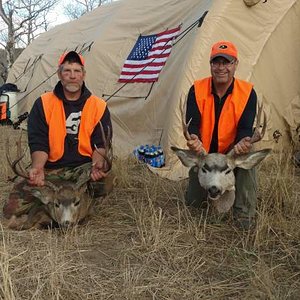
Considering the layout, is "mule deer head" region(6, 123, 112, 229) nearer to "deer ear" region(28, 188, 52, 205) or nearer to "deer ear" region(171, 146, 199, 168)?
"deer ear" region(28, 188, 52, 205)

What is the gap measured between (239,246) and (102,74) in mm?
5721

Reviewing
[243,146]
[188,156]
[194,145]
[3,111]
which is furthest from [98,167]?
[3,111]

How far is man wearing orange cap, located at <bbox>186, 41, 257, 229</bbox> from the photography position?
14.8 ft

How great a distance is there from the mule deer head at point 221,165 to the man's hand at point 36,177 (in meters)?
1.25

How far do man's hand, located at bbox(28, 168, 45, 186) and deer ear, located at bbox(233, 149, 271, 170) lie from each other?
173 centimetres

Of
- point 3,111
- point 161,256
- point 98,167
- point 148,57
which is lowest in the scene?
point 161,256

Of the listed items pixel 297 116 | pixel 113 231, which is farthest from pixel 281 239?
pixel 297 116

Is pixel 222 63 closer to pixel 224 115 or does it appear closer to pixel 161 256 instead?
pixel 224 115

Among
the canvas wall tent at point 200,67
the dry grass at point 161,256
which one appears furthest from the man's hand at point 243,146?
the canvas wall tent at point 200,67

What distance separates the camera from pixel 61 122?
5.01 m

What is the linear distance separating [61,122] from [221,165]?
172cm

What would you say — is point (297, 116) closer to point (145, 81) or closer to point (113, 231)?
point (145, 81)

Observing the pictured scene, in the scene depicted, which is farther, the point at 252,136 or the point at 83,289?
the point at 252,136

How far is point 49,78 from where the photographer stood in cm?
1178
